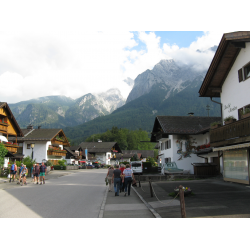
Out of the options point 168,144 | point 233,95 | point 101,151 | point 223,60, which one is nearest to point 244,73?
point 233,95

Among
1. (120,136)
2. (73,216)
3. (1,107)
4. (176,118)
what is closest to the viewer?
(73,216)

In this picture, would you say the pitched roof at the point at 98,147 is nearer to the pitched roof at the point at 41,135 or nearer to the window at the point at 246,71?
the pitched roof at the point at 41,135

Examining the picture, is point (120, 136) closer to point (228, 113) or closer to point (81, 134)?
point (81, 134)

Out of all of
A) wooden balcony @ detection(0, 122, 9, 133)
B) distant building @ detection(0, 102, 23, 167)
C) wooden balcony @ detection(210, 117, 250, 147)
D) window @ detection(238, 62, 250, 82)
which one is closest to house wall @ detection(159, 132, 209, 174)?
wooden balcony @ detection(210, 117, 250, 147)

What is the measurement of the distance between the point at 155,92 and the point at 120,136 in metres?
69.3

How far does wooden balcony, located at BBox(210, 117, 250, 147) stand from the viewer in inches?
545

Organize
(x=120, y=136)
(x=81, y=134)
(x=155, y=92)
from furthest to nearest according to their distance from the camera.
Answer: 1. (x=155, y=92)
2. (x=81, y=134)
3. (x=120, y=136)

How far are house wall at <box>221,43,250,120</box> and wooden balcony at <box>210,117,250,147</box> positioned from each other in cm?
173

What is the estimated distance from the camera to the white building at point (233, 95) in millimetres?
15203

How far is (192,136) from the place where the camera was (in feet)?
111

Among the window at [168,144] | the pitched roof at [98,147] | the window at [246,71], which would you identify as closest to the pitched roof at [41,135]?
the window at [168,144]

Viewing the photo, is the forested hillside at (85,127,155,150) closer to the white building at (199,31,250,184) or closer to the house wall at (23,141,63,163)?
the house wall at (23,141,63,163)
